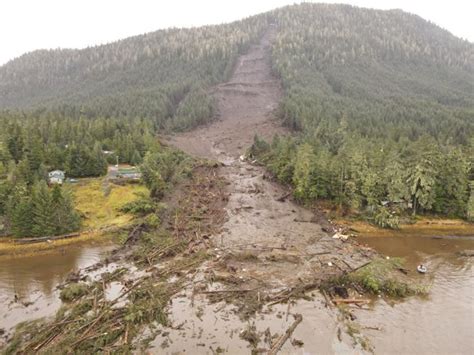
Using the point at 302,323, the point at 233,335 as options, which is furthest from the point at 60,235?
the point at 302,323

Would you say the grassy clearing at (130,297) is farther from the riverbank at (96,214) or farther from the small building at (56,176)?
the small building at (56,176)

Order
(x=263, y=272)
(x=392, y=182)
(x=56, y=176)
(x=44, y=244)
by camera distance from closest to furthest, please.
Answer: (x=263, y=272)
(x=44, y=244)
(x=392, y=182)
(x=56, y=176)

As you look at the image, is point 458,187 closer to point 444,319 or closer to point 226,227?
point 444,319

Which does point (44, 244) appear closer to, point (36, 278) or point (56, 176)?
point (36, 278)

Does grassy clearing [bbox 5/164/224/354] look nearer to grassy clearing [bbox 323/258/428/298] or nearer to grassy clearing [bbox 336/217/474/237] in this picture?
grassy clearing [bbox 323/258/428/298]

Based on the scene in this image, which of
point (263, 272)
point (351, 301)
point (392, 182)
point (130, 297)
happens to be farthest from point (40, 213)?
point (392, 182)

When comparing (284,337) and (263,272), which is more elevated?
(284,337)

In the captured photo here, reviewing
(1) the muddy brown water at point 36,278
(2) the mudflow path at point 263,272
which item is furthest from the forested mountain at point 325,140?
(1) the muddy brown water at point 36,278
